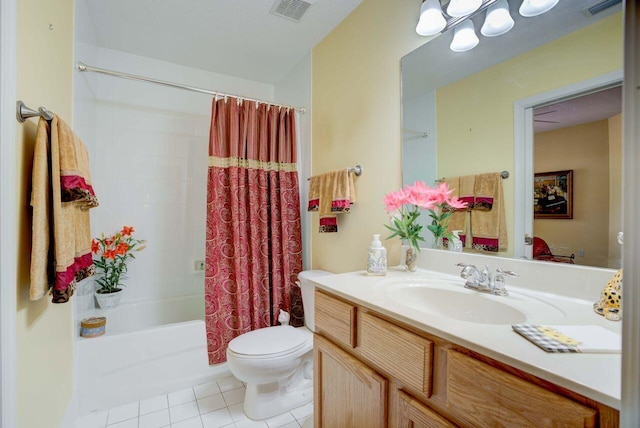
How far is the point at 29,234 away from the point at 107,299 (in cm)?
121

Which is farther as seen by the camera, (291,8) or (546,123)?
(291,8)

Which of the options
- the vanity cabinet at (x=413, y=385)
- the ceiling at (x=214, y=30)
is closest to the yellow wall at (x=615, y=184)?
the vanity cabinet at (x=413, y=385)

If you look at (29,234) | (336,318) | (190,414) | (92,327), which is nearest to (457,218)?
(336,318)

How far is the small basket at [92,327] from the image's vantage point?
5.65 ft

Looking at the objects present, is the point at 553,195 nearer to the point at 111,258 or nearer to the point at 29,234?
the point at 29,234

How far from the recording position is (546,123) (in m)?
0.99

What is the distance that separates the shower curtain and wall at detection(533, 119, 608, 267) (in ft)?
5.17

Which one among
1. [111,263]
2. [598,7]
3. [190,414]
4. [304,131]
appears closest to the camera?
[598,7]

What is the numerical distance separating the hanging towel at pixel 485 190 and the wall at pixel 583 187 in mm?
168

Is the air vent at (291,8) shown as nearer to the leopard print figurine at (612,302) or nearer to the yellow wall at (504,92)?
the yellow wall at (504,92)

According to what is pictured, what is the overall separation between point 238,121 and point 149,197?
1.04m

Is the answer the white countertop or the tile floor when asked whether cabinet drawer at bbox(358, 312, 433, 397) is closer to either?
the white countertop

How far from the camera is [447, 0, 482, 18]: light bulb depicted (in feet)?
3.82

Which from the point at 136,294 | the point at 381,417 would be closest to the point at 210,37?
the point at 136,294
